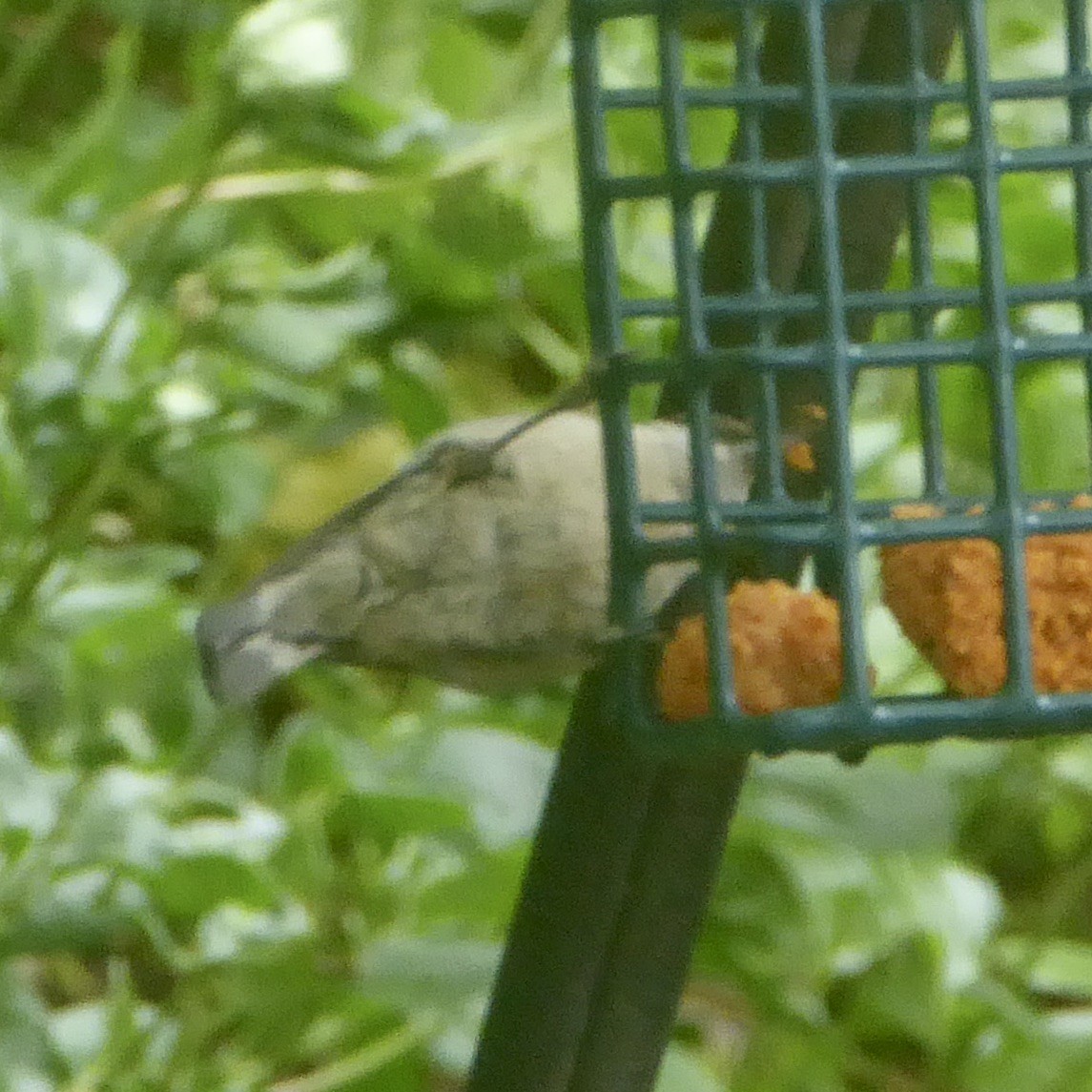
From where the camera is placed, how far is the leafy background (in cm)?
112

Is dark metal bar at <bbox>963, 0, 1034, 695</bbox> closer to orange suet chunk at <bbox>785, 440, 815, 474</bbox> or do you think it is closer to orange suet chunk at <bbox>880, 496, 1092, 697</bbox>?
orange suet chunk at <bbox>880, 496, 1092, 697</bbox>

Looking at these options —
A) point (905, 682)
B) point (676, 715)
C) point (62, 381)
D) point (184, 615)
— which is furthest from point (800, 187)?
point (184, 615)

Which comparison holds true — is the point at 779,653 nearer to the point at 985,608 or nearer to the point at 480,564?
the point at 985,608

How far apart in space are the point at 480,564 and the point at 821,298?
0.94ft

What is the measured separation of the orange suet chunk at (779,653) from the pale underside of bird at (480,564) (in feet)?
0.41

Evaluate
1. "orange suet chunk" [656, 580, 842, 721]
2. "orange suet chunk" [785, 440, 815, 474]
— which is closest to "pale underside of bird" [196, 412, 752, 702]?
"orange suet chunk" [785, 440, 815, 474]

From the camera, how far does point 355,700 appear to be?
5.56 feet

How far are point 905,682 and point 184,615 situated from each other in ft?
1.73

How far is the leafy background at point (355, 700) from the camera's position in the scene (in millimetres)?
1119

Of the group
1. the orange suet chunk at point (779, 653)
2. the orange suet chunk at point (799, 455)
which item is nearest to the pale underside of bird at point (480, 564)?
the orange suet chunk at point (799, 455)

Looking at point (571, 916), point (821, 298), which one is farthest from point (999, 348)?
point (571, 916)

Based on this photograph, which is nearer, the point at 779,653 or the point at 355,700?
the point at 779,653

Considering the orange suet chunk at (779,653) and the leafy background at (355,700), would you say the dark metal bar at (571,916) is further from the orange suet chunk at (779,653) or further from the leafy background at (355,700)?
the leafy background at (355,700)

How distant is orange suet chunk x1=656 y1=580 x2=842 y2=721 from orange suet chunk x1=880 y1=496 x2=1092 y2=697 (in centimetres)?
4
